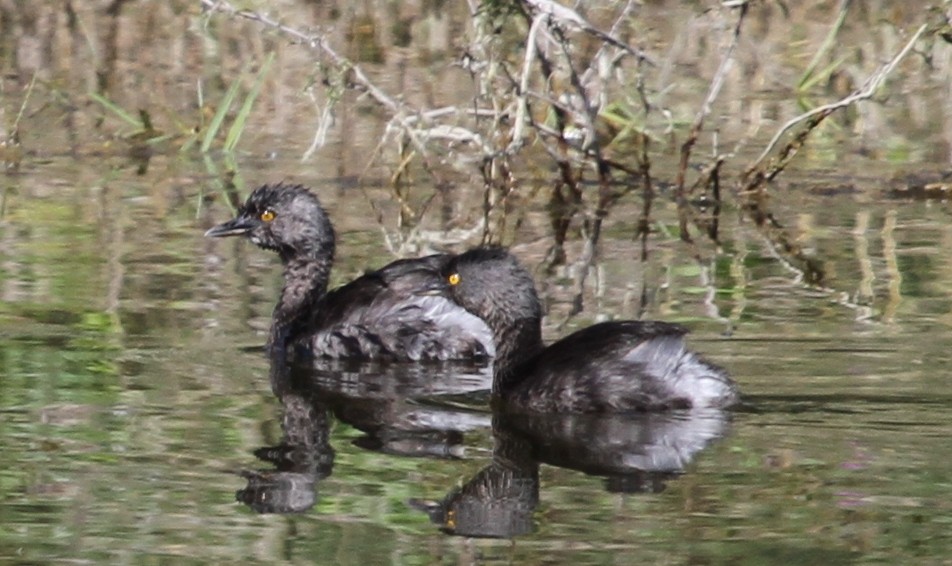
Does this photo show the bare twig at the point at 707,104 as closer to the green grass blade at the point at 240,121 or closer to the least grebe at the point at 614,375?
the green grass blade at the point at 240,121

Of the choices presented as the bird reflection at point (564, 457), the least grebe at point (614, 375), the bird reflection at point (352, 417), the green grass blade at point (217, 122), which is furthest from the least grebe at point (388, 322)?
the green grass blade at point (217, 122)

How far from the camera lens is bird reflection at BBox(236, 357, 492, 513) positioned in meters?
6.83

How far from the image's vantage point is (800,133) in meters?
12.8

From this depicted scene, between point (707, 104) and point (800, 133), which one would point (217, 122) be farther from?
point (800, 133)

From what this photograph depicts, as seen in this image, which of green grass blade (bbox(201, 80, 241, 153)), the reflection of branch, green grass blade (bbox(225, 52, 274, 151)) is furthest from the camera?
green grass blade (bbox(201, 80, 241, 153))

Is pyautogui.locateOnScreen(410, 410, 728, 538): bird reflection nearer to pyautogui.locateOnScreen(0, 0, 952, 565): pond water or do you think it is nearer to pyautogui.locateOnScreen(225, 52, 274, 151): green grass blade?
pyautogui.locateOnScreen(0, 0, 952, 565): pond water

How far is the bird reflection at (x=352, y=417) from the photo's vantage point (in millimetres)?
6828

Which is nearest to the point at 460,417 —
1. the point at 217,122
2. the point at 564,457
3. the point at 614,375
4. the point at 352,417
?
the point at 352,417

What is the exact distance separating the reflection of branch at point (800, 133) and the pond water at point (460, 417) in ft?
1.50

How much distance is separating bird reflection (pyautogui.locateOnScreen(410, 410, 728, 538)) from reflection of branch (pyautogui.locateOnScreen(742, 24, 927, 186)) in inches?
161

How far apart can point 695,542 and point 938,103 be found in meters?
10.2

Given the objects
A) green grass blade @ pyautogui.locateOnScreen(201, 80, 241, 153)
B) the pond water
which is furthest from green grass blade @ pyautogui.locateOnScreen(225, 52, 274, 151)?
Result: the pond water

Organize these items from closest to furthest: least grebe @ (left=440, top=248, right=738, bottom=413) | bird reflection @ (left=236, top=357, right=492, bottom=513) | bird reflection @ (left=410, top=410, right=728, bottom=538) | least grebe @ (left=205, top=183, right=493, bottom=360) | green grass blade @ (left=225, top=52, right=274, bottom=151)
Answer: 1. bird reflection @ (left=410, top=410, right=728, bottom=538)
2. bird reflection @ (left=236, top=357, right=492, bottom=513)
3. least grebe @ (left=440, top=248, right=738, bottom=413)
4. least grebe @ (left=205, top=183, right=493, bottom=360)
5. green grass blade @ (left=225, top=52, right=274, bottom=151)

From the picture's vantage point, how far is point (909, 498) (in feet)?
21.0
